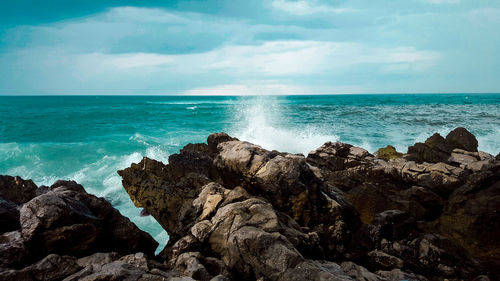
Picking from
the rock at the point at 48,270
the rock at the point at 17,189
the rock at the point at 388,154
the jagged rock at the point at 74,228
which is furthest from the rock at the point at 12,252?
the rock at the point at 388,154

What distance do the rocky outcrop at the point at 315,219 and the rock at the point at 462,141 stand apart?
14.2ft

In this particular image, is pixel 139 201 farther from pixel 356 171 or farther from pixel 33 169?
pixel 33 169

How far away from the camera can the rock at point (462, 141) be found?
1138 cm

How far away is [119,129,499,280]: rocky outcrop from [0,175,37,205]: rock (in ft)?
7.37

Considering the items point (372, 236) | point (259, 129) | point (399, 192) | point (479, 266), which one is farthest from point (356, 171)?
point (259, 129)

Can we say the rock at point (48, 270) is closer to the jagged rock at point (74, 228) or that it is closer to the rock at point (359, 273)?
the jagged rock at point (74, 228)

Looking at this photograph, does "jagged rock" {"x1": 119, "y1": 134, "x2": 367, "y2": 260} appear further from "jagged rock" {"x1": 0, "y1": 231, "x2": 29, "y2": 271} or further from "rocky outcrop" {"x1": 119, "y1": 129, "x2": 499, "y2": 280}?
"jagged rock" {"x1": 0, "y1": 231, "x2": 29, "y2": 271}

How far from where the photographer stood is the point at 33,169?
53.6ft

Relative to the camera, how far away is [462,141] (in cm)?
1146

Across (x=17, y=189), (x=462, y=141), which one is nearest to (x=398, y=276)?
(x=17, y=189)

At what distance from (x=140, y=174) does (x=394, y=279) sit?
22.3 ft

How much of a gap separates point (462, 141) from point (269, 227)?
36.4 feet

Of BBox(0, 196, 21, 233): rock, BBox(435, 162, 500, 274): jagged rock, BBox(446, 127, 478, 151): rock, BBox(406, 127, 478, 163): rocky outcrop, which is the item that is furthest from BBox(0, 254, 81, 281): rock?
BBox(446, 127, 478, 151): rock

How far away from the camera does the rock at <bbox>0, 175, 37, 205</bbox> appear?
684 cm
